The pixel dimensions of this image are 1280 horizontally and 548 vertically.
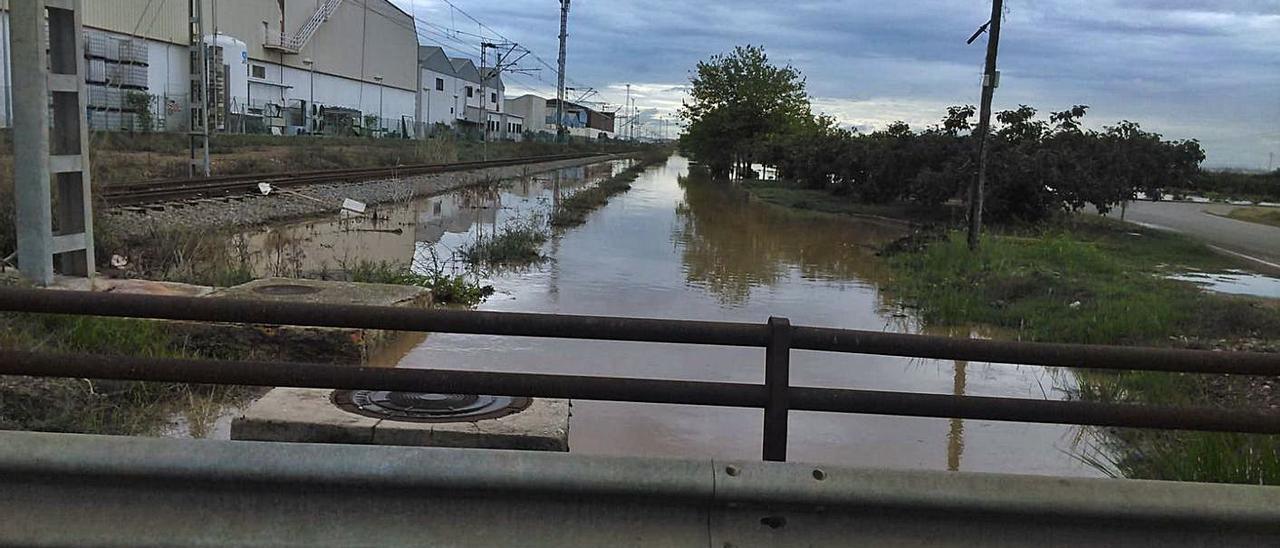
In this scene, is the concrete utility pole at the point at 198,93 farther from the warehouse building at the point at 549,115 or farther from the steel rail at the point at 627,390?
the warehouse building at the point at 549,115

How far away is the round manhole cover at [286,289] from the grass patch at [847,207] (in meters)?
21.5

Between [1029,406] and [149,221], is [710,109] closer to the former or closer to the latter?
[149,221]

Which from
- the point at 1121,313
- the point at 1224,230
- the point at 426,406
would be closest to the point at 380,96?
the point at 1224,230

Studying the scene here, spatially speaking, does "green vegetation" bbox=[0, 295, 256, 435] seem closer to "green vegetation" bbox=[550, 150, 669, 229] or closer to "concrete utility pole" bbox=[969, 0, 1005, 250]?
"concrete utility pole" bbox=[969, 0, 1005, 250]

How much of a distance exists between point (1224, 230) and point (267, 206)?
2725 cm

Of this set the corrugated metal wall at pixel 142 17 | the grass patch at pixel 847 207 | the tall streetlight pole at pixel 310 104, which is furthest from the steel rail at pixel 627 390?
the tall streetlight pole at pixel 310 104

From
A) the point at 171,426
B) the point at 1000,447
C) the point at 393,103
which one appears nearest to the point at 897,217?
the point at 1000,447

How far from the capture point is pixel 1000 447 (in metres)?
7.24

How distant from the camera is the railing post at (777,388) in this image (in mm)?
3479

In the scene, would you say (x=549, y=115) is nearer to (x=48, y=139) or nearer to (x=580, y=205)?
(x=580, y=205)

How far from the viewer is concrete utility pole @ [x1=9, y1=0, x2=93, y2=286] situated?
837 centimetres

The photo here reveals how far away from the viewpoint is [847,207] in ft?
120

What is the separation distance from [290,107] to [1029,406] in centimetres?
6201

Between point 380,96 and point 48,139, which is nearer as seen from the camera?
point 48,139
